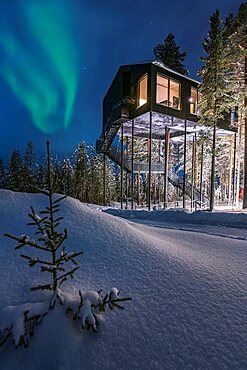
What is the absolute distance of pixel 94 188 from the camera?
3653 centimetres

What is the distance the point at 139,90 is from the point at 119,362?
17.4m

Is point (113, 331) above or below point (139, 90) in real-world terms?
below

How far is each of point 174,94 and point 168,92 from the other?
1.40 metres

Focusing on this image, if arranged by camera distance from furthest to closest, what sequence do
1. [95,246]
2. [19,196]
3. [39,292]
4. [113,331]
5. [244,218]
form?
1. [244,218]
2. [19,196]
3. [95,246]
4. [39,292]
5. [113,331]

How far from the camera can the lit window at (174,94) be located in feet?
54.1

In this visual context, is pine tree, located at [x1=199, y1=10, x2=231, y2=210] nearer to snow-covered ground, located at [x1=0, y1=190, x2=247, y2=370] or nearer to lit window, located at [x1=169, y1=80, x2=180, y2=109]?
lit window, located at [x1=169, y1=80, x2=180, y2=109]

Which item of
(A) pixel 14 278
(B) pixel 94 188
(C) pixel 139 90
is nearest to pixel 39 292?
(A) pixel 14 278

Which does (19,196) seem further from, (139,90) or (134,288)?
(139,90)

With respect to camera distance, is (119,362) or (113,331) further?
(113,331)

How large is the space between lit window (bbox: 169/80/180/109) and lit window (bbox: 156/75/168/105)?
59cm

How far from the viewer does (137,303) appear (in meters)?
2.01

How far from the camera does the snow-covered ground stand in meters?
1.51

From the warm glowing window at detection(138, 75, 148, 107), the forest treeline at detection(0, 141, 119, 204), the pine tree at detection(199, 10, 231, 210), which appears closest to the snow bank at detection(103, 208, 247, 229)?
the pine tree at detection(199, 10, 231, 210)

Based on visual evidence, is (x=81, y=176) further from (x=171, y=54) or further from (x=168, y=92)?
(x=168, y=92)
